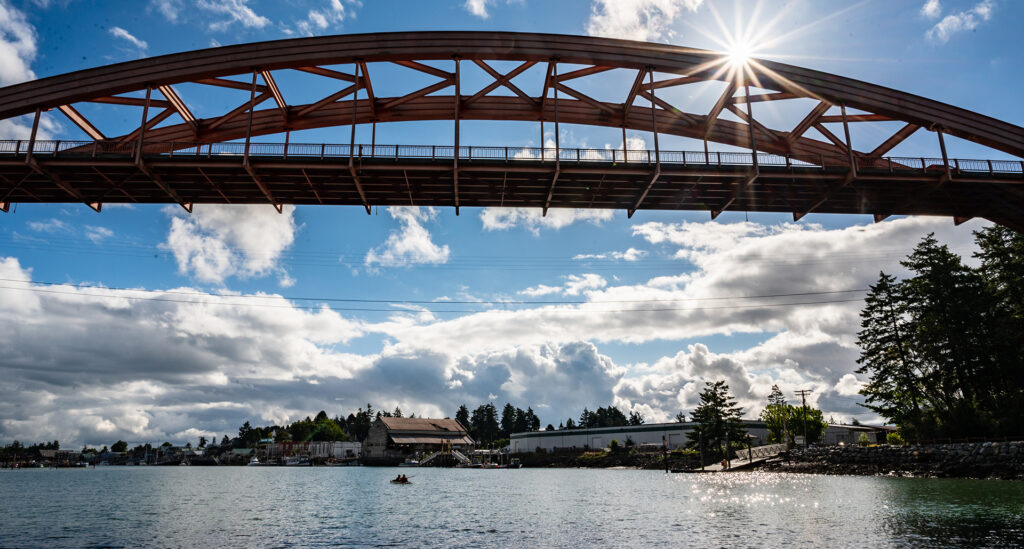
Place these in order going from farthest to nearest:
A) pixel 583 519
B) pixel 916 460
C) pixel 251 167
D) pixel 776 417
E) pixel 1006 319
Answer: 1. pixel 776 417
2. pixel 916 460
3. pixel 1006 319
4. pixel 583 519
5. pixel 251 167

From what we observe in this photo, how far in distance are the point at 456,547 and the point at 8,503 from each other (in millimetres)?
51086

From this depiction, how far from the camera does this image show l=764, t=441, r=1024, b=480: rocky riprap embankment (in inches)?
1935

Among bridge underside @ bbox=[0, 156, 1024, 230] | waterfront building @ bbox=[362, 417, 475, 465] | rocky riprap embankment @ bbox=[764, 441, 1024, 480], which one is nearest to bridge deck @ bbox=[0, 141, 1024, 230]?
bridge underside @ bbox=[0, 156, 1024, 230]

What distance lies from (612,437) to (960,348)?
89160 millimetres

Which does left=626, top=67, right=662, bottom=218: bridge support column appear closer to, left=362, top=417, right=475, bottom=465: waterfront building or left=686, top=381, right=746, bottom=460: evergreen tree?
left=686, top=381, right=746, bottom=460: evergreen tree

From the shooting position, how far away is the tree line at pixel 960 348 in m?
56.3

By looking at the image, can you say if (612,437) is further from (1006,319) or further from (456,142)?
(456,142)

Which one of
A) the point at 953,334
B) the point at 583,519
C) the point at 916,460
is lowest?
the point at 583,519

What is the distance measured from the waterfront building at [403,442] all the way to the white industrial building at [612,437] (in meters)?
19.0

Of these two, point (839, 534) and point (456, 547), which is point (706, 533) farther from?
point (456, 547)

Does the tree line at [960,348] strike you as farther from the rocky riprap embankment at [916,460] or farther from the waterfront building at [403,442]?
the waterfront building at [403,442]

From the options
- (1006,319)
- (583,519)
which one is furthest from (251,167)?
(1006,319)

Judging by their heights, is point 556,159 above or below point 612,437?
above

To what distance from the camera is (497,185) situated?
24.9m
